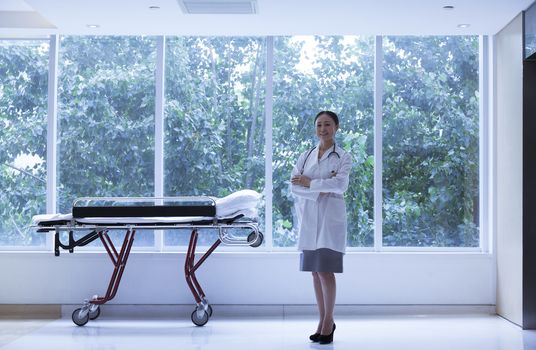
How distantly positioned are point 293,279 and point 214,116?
1469 millimetres

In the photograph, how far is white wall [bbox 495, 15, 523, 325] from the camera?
5332mm

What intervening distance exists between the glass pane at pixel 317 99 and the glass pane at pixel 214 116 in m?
0.15

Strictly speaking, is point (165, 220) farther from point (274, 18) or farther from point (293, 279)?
point (274, 18)

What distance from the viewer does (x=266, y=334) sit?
201 inches

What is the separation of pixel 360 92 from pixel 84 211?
2.44 meters

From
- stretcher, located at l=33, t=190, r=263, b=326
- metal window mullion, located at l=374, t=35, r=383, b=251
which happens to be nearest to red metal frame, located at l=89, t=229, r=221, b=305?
stretcher, located at l=33, t=190, r=263, b=326

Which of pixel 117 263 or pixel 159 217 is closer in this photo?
pixel 159 217

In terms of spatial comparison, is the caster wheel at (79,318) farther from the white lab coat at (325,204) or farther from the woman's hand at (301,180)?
the woman's hand at (301,180)

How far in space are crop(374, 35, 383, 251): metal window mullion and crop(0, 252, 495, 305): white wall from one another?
23 cm

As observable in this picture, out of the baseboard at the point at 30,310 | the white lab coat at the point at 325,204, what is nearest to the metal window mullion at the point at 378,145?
the white lab coat at the point at 325,204

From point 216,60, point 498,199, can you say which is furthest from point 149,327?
point 498,199

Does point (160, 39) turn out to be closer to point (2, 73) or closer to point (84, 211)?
point (2, 73)

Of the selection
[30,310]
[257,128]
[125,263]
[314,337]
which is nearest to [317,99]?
[257,128]

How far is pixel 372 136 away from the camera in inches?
242
